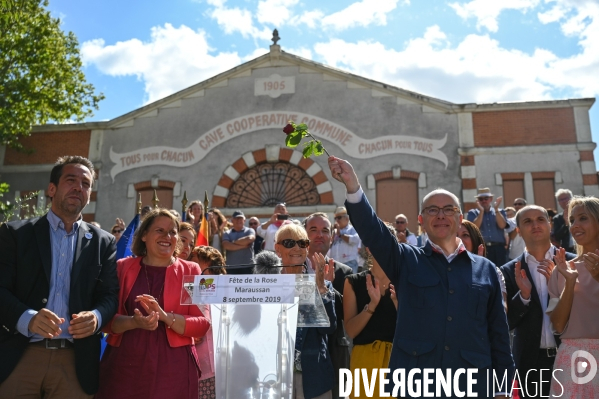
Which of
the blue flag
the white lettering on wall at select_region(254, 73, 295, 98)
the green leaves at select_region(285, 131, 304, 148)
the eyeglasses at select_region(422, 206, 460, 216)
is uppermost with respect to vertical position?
the white lettering on wall at select_region(254, 73, 295, 98)

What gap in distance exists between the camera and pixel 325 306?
3977mm

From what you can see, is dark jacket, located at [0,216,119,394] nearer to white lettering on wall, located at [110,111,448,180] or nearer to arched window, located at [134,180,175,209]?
white lettering on wall, located at [110,111,448,180]

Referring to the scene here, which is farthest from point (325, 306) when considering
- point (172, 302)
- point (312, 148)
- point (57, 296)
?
point (57, 296)

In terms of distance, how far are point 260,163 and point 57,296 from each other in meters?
11.6

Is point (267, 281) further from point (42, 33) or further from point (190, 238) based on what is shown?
point (42, 33)

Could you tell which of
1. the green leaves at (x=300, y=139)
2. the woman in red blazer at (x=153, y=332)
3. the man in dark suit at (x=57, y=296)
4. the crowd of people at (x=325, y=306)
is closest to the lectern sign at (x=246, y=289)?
Answer: the crowd of people at (x=325, y=306)

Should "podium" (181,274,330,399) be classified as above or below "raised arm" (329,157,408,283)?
below

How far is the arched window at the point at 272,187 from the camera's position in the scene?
Answer: 1455cm

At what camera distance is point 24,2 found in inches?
561

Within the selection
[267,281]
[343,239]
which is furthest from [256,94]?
[267,281]

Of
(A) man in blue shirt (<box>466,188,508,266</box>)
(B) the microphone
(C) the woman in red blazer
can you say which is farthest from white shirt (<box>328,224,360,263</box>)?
(C) the woman in red blazer

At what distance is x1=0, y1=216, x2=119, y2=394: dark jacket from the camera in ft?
10.6

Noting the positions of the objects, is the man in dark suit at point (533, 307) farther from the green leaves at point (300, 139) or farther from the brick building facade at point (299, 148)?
the brick building facade at point (299, 148)

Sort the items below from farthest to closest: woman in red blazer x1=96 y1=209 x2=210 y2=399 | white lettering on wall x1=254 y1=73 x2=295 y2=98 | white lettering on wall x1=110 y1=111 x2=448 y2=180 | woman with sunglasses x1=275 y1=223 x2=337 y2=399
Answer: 1. white lettering on wall x1=254 y1=73 x2=295 y2=98
2. white lettering on wall x1=110 y1=111 x2=448 y2=180
3. woman with sunglasses x1=275 y1=223 x2=337 y2=399
4. woman in red blazer x1=96 y1=209 x2=210 y2=399
